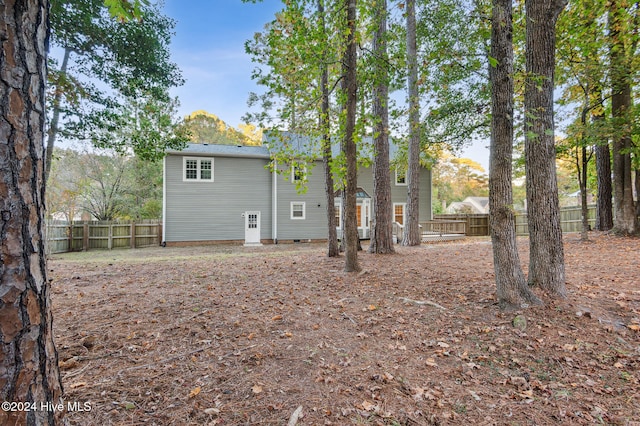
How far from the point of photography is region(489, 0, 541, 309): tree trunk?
3.55m

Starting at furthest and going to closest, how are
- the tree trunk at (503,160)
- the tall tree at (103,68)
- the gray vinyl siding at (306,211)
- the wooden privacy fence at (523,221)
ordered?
the gray vinyl siding at (306,211) < the wooden privacy fence at (523,221) < the tall tree at (103,68) < the tree trunk at (503,160)

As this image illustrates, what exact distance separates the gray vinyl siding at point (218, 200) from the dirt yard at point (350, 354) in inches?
419

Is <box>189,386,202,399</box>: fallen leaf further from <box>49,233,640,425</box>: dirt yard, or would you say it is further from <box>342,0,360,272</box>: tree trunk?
<box>342,0,360,272</box>: tree trunk

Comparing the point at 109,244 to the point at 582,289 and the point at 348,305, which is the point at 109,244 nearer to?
the point at 348,305

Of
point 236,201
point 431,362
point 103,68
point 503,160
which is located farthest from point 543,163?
point 236,201

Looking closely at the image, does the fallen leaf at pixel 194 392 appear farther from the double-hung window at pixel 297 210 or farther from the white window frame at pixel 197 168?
the double-hung window at pixel 297 210

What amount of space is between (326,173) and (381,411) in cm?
679

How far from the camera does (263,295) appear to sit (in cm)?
454

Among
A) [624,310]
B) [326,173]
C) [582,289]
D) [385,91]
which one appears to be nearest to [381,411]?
[624,310]

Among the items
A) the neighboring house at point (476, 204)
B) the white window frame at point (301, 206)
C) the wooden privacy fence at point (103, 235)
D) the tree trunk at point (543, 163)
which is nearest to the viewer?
the tree trunk at point (543, 163)

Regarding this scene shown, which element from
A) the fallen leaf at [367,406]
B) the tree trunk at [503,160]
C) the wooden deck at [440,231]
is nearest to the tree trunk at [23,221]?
the fallen leaf at [367,406]

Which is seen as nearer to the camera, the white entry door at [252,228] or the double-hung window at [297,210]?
the white entry door at [252,228]

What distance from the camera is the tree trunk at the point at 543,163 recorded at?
3.86 metres

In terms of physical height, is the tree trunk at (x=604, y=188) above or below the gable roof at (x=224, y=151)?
below
